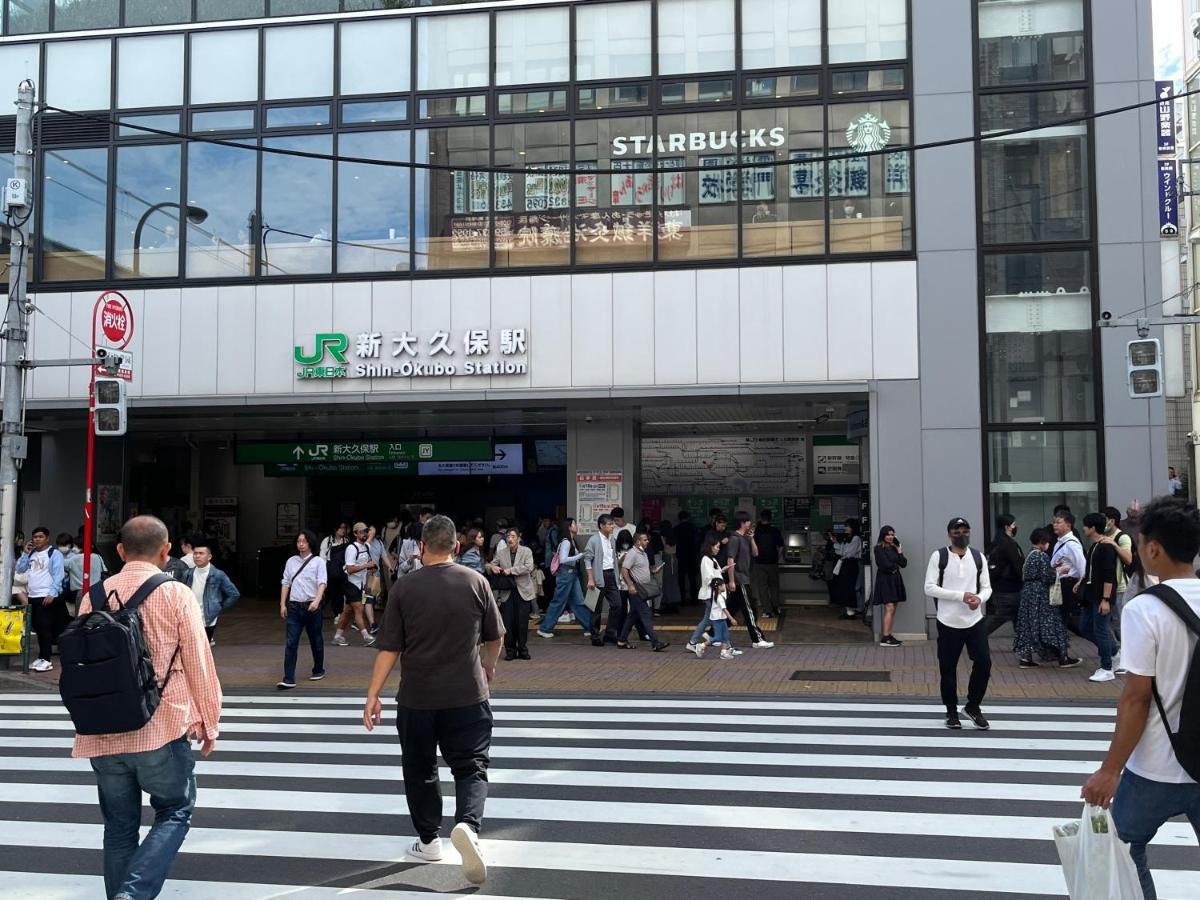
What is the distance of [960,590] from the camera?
9344 mm

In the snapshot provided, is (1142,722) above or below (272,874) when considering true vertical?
above

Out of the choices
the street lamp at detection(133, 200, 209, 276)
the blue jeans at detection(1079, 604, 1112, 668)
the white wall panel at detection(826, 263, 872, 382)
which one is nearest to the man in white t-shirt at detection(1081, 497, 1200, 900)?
the blue jeans at detection(1079, 604, 1112, 668)

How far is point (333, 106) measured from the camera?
1788 centimetres

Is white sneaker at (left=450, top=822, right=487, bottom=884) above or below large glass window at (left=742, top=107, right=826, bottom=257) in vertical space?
below

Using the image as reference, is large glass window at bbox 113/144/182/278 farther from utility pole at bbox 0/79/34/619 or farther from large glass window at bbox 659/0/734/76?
large glass window at bbox 659/0/734/76

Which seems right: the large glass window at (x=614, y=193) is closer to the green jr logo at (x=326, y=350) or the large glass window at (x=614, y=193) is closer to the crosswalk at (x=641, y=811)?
the green jr logo at (x=326, y=350)

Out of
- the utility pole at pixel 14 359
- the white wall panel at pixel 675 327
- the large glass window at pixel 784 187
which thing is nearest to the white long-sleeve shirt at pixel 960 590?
the white wall panel at pixel 675 327

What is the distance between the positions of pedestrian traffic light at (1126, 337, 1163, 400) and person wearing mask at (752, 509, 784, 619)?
21.1ft

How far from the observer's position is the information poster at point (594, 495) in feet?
59.3

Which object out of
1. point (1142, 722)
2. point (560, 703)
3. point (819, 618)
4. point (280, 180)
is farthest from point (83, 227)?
point (1142, 722)

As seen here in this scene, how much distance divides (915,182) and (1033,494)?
4.92m

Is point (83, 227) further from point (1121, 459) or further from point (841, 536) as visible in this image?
point (1121, 459)

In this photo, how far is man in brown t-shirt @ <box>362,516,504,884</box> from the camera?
550 cm

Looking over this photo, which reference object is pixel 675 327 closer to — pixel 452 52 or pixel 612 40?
pixel 612 40
